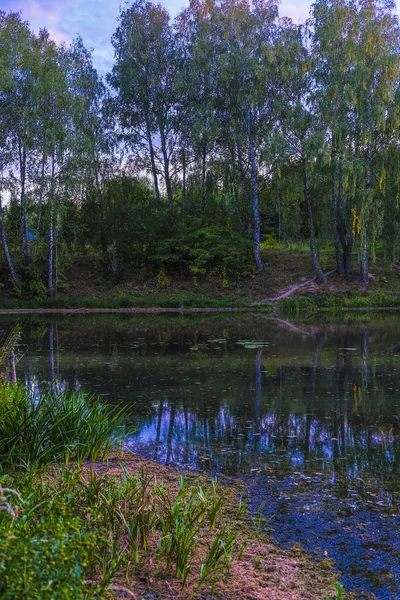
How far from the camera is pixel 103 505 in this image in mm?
3742

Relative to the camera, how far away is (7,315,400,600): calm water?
4289 millimetres

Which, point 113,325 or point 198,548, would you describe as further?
point 113,325

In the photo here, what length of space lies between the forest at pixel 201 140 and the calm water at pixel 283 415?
12770 millimetres

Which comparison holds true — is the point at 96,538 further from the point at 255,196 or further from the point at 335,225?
the point at 255,196

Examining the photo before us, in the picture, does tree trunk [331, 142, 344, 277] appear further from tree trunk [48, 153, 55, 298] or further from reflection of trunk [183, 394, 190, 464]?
reflection of trunk [183, 394, 190, 464]

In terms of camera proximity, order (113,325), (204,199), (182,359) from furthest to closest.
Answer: (204,199), (113,325), (182,359)

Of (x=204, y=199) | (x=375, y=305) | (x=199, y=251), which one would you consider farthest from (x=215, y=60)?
(x=375, y=305)

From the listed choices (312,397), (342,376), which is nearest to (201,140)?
(342,376)

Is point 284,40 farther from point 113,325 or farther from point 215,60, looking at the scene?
point 113,325

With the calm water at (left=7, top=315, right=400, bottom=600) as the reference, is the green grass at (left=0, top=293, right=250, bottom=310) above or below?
above

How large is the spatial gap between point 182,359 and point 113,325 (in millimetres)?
8738

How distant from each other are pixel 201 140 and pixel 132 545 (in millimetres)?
30149

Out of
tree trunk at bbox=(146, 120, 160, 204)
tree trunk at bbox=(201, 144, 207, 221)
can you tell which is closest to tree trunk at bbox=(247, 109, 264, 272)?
tree trunk at bbox=(201, 144, 207, 221)

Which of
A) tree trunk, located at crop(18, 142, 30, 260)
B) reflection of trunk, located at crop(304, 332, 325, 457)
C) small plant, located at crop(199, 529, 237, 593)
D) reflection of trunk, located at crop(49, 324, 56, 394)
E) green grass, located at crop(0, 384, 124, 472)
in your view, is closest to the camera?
small plant, located at crop(199, 529, 237, 593)
